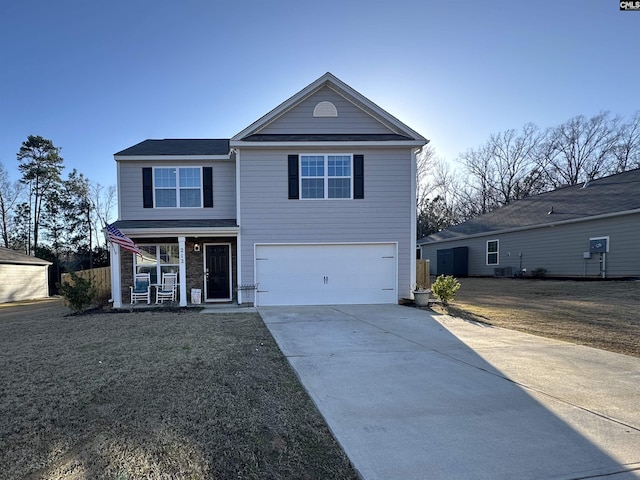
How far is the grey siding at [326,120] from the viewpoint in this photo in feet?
37.1

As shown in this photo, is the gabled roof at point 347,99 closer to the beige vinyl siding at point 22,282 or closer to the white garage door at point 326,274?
the white garage door at point 326,274

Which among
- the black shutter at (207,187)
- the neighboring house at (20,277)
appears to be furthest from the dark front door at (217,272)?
the neighboring house at (20,277)

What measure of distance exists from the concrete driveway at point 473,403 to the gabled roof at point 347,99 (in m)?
6.75

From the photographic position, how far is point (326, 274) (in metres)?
11.1

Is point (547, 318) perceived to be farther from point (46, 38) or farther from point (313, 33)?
point (46, 38)

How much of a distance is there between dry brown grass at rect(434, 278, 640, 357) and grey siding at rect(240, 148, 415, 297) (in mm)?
2955

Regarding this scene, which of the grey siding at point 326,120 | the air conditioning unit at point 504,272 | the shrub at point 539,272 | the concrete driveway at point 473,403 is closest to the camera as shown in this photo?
the concrete driveway at point 473,403

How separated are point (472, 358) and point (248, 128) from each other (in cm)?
905

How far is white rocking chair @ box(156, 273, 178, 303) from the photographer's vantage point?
1132 cm

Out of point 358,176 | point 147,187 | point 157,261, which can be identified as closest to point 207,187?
point 147,187

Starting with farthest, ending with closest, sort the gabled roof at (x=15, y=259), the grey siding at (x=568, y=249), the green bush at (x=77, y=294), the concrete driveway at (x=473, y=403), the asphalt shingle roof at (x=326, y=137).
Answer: the gabled roof at (x=15, y=259) < the grey siding at (x=568, y=249) < the asphalt shingle roof at (x=326, y=137) < the green bush at (x=77, y=294) < the concrete driveway at (x=473, y=403)

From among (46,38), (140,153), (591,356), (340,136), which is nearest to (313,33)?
(340,136)

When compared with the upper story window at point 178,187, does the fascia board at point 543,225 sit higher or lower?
lower

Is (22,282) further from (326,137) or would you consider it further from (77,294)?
(326,137)
